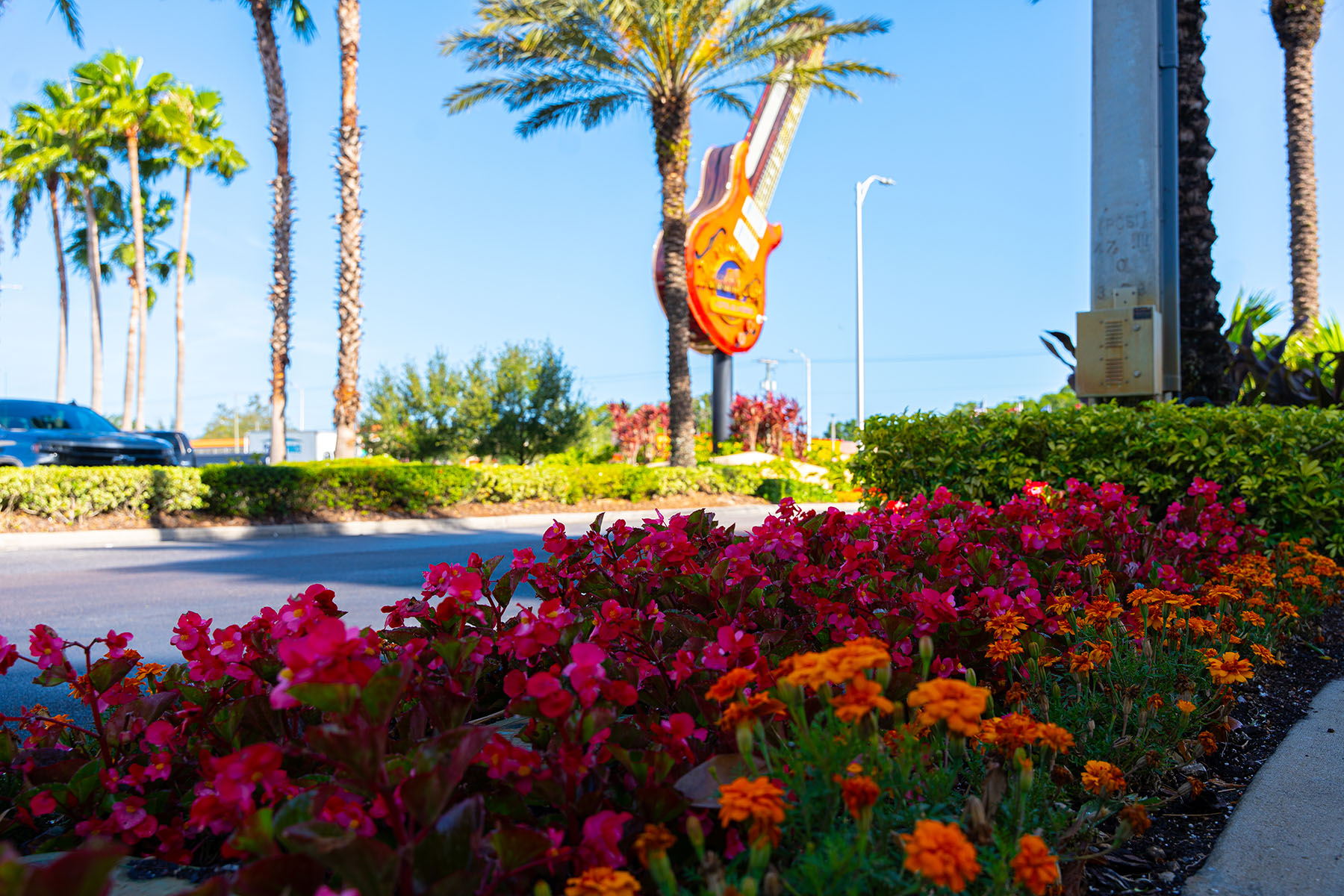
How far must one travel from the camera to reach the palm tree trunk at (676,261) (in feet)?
56.5

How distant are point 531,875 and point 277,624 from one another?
924 millimetres

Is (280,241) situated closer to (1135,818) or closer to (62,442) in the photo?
(62,442)

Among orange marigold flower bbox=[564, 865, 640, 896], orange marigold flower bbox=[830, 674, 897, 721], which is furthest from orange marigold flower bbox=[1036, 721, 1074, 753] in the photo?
orange marigold flower bbox=[564, 865, 640, 896]

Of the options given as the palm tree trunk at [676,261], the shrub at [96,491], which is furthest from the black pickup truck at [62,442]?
the palm tree trunk at [676,261]

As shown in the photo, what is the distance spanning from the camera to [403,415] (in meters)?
20.6

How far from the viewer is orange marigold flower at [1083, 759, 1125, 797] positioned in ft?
5.65

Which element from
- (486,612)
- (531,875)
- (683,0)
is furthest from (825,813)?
(683,0)

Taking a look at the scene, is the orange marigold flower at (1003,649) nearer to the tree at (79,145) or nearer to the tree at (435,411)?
the tree at (435,411)

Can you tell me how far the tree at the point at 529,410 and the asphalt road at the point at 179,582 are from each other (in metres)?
9.20

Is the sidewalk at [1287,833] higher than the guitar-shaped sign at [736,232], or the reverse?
the guitar-shaped sign at [736,232]

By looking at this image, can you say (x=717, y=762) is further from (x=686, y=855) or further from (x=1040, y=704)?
(x=1040, y=704)

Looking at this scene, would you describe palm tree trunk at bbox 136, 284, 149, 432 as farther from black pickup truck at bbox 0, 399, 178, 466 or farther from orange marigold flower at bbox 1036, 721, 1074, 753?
orange marigold flower at bbox 1036, 721, 1074, 753

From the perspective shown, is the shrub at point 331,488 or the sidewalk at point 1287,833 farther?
the shrub at point 331,488

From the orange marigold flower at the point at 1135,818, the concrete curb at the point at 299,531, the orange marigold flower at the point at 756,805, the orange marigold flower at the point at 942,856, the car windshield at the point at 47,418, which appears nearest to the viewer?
the orange marigold flower at the point at 942,856
